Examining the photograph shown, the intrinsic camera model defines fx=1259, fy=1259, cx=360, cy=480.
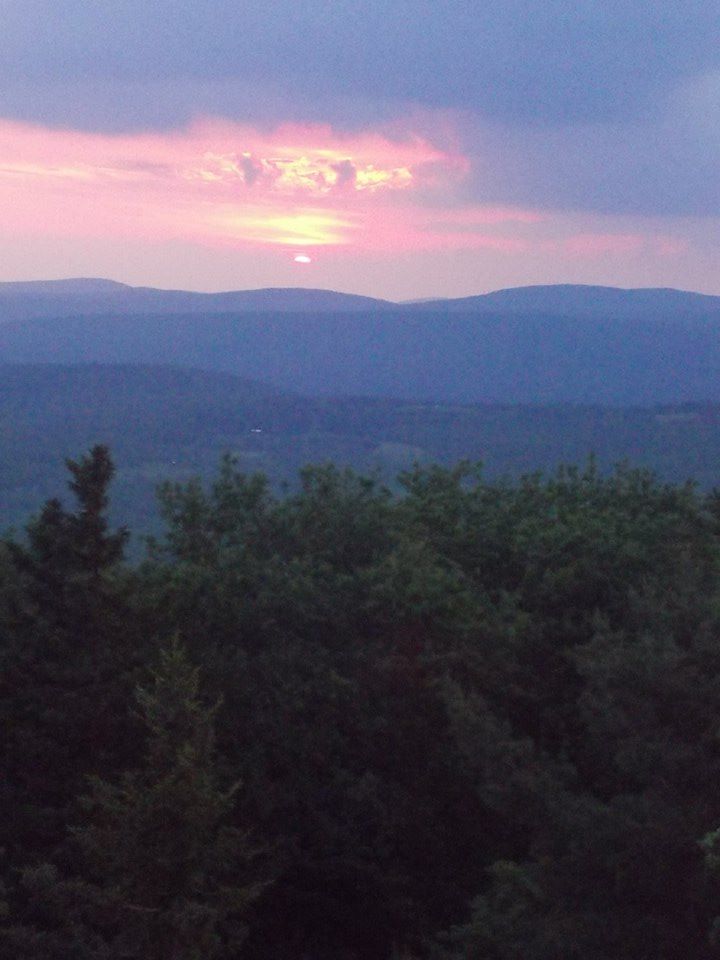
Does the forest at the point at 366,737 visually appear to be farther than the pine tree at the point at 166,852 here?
No

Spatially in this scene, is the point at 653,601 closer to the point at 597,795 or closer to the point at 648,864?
the point at 597,795

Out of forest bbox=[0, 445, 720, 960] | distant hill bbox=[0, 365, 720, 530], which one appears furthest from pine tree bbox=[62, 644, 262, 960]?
distant hill bbox=[0, 365, 720, 530]

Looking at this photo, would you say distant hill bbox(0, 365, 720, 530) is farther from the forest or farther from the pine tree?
the pine tree

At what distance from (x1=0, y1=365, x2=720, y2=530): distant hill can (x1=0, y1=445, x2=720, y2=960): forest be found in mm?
64751

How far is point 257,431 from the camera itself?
429 ft

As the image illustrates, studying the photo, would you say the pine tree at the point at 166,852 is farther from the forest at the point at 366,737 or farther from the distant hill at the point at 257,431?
the distant hill at the point at 257,431

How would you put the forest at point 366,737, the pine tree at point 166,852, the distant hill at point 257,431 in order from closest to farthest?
the forest at point 366,737 → the pine tree at point 166,852 → the distant hill at point 257,431

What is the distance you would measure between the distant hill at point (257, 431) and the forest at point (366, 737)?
6475 centimetres

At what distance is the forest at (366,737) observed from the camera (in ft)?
33.2

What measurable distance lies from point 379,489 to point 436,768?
10134 millimetres

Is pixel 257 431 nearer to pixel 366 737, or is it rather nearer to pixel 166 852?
pixel 366 737

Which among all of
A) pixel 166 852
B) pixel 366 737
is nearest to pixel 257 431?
pixel 366 737

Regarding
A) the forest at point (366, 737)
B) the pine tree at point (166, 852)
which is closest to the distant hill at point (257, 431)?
the forest at point (366, 737)

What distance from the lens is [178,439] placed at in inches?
5172
